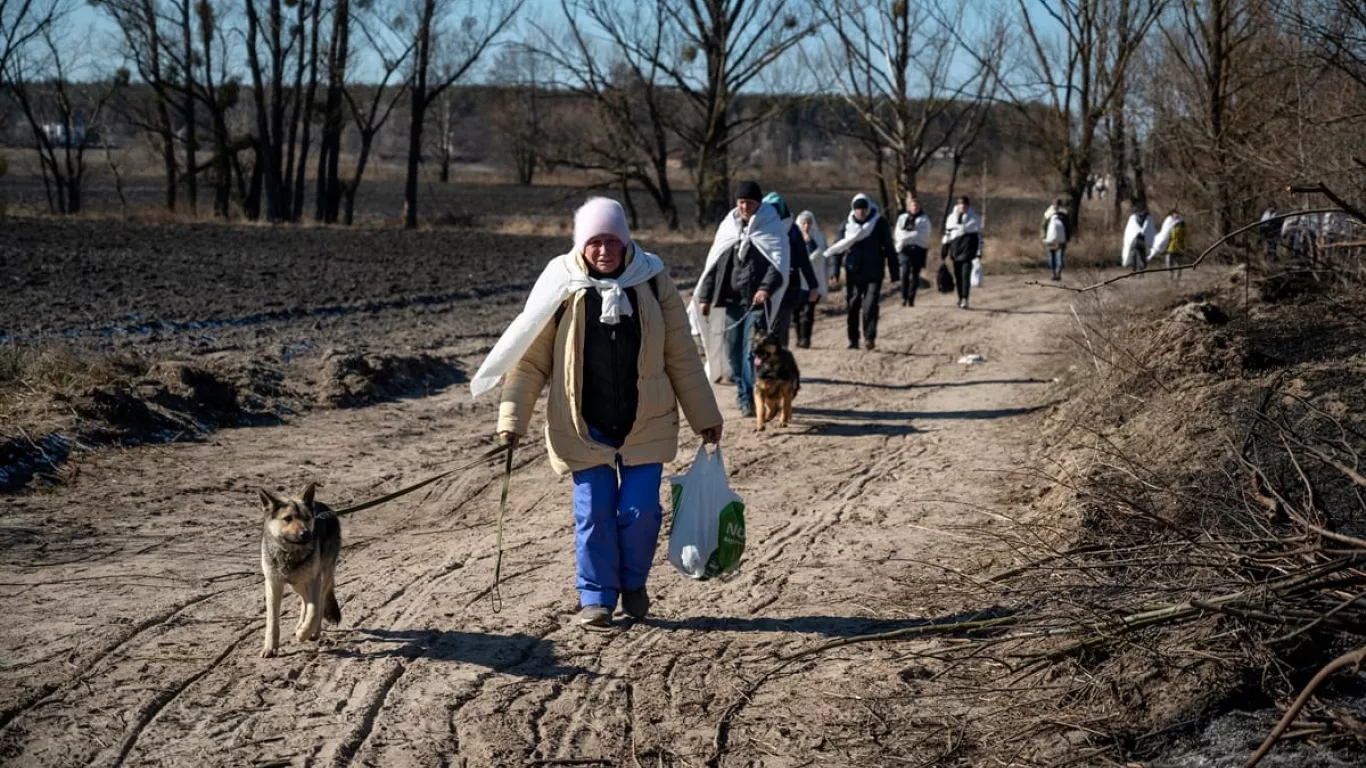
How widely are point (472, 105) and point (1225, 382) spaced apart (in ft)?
278

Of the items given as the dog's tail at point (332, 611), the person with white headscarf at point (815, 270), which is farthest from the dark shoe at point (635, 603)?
the person with white headscarf at point (815, 270)

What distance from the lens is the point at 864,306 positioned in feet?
51.4

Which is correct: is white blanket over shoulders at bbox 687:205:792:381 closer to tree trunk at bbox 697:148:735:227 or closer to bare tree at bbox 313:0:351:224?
tree trunk at bbox 697:148:735:227

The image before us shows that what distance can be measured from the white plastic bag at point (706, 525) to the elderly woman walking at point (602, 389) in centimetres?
14

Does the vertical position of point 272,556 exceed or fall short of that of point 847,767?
it exceeds it

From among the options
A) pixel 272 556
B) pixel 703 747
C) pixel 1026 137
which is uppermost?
pixel 1026 137

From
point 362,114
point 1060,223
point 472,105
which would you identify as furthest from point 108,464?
point 472,105

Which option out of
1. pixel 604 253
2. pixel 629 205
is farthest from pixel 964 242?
pixel 629 205

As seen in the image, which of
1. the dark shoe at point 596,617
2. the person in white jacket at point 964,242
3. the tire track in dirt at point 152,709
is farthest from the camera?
the person in white jacket at point 964,242

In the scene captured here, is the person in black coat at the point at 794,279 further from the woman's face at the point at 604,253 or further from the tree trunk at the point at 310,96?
the tree trunk at the point at 310,96

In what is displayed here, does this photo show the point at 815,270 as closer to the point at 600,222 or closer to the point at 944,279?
the point at 944,279

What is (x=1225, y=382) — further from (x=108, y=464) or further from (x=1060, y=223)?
(x=1060, y=223)

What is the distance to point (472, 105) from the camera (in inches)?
3533

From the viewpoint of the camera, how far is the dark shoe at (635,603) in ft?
21.0
